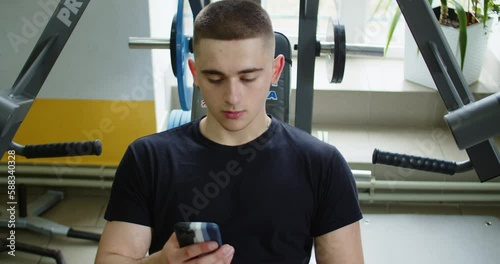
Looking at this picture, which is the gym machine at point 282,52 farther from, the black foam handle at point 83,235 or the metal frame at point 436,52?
the black foam handle at point 83,235

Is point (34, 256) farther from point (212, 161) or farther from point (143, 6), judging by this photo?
point (212, 161)

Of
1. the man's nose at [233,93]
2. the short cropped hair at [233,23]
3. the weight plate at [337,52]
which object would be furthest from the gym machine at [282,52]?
the man's nose at [233,93]

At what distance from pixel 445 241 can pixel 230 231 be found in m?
1.45

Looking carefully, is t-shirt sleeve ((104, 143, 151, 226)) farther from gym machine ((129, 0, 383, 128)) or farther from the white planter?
the white planter

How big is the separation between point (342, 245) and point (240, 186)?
24 centimetres

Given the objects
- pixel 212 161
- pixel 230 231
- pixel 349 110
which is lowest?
pixel 349 110

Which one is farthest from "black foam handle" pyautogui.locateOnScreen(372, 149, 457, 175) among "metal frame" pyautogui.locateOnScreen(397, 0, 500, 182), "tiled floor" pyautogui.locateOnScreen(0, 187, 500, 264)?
"tiled floor" pyautogui.locateOnScreen(0, 187, 500, 264)

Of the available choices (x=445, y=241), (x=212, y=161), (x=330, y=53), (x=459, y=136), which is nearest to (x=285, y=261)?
(x=212, y=161)

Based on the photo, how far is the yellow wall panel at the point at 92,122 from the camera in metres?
2.66

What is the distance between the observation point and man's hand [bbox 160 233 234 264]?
1.02 meters

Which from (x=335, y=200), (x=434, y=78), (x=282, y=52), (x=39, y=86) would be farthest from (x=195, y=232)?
(x=282, y=52)

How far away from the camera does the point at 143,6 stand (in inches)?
97.7

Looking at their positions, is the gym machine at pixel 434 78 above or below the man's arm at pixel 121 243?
above

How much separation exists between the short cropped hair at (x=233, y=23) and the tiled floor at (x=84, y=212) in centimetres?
158
